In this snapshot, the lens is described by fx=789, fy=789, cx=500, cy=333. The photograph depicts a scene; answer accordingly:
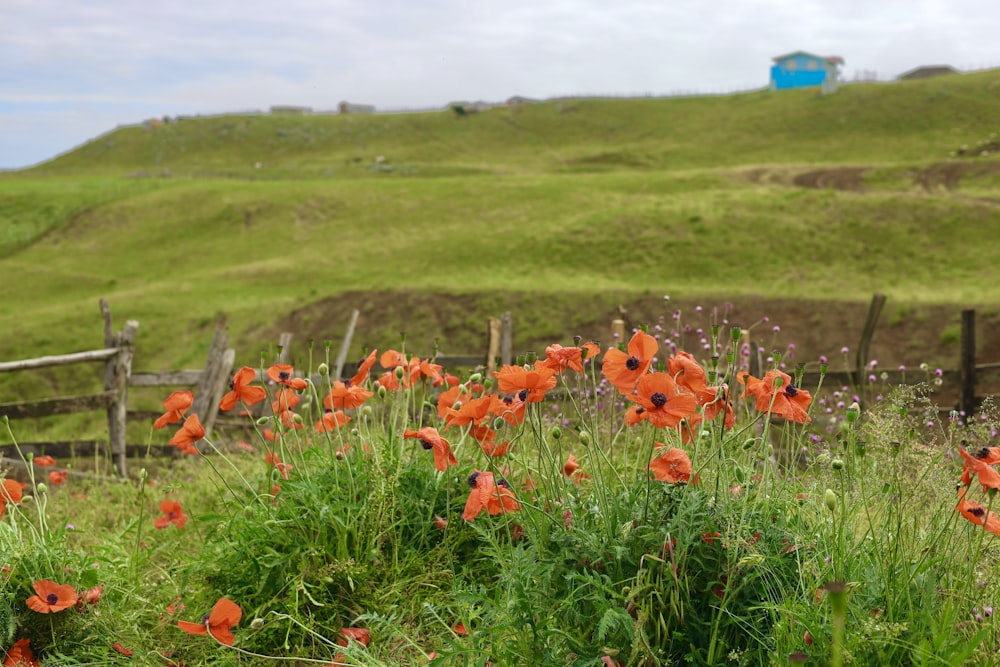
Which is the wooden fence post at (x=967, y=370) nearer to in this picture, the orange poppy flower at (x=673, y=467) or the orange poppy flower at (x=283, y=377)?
the orange poppy flower at (x=673, y=467)

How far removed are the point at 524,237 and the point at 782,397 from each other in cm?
2188

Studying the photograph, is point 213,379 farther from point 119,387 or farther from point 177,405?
point 177,405

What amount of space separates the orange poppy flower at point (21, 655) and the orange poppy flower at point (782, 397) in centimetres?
289

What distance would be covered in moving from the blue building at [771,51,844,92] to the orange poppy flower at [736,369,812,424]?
7862 centimetres

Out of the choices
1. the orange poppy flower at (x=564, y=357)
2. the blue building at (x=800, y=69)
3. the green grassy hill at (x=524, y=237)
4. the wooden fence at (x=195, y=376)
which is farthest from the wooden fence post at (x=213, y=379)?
the blue building at (x=800, y=69)

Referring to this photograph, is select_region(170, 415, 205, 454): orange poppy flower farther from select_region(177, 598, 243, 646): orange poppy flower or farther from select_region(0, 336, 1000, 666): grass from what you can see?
select_region(177, 598, 243, 646): orange poppy flower

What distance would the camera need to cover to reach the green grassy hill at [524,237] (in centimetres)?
1839

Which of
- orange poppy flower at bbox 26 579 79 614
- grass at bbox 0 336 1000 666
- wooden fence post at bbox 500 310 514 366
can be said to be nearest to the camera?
grass at bbox 0 336 1000 666

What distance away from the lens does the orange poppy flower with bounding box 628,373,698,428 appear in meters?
2.26

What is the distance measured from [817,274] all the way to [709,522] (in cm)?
1833

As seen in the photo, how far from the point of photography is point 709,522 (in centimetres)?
239

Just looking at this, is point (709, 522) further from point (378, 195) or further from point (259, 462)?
point (378, 195)

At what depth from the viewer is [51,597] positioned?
119 inches

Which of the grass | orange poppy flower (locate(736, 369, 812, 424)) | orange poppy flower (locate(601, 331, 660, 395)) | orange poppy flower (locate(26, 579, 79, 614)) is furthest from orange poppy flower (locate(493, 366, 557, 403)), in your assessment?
orange poppy flower (locate(26, 579, 79, 614))
